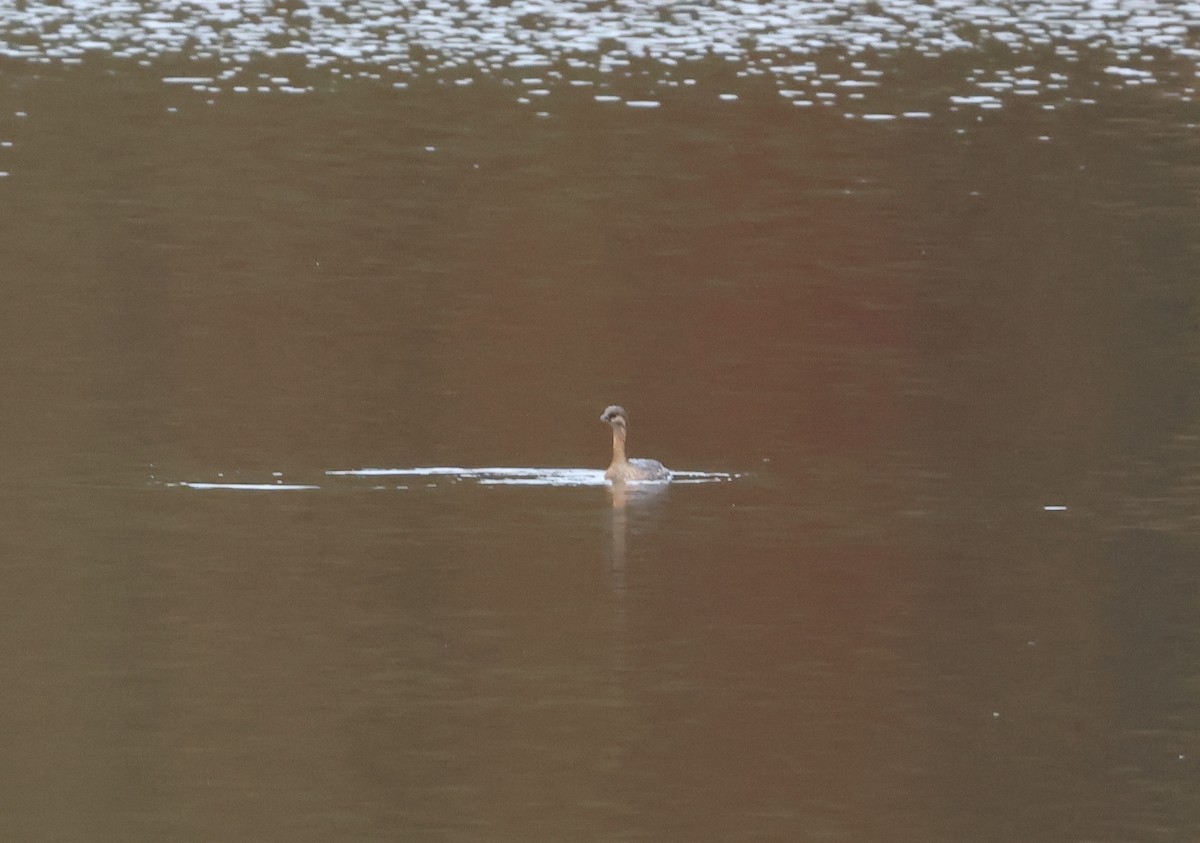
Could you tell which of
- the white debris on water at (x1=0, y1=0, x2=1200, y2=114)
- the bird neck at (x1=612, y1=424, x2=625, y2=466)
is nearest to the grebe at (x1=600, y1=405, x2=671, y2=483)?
the bird neck at (x1=612, y1=424, x2=625, y2=466)

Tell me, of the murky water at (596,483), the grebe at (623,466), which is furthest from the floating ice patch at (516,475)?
the grebe at (623,466)

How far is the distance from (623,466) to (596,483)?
34 cm

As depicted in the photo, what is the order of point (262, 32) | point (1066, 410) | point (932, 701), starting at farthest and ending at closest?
1. point (262, 32)
2. point (1066, 410)
3. point (932, 701)

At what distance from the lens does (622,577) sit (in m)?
12.0

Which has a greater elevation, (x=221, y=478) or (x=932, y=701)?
(x=932, y=701)

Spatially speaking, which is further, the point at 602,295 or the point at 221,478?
the point at 602,295

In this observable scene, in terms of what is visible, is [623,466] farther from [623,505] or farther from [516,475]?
[516,475]

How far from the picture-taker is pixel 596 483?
14.3 meters

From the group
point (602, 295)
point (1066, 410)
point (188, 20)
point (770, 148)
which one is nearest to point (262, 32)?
point (188, 20)

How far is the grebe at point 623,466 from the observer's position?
13.9m

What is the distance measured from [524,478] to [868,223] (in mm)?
10700

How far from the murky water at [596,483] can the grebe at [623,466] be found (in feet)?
0.50

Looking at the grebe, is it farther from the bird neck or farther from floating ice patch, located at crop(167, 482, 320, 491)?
floating ice patch, located at crop(167, 482, 320, 491)

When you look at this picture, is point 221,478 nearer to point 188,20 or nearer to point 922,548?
point 922,548
